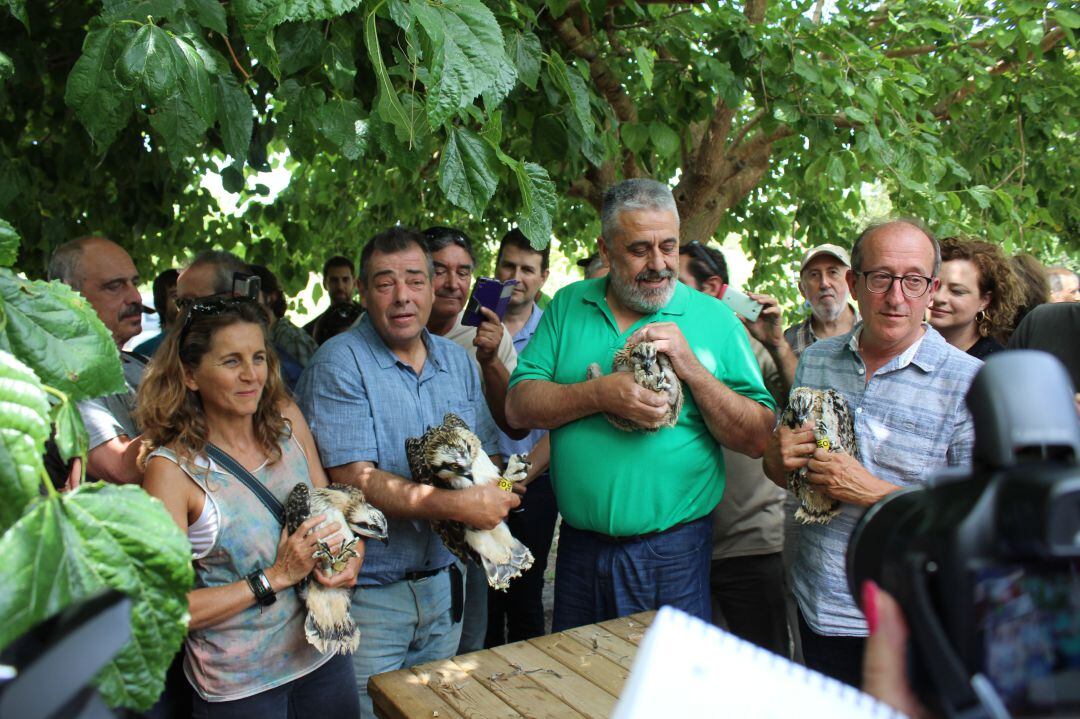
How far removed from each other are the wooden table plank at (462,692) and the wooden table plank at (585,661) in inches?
9.9

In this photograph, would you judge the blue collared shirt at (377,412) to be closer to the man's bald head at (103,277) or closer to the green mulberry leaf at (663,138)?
the man's bald head at (103,277)

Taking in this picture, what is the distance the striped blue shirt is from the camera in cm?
230

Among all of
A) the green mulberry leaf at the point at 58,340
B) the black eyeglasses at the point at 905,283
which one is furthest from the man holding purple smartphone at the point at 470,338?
the green mulberry leaf at the point at 58,340

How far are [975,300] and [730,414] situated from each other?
4.41ft

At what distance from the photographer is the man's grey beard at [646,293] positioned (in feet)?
9.48

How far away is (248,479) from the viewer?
2.42m

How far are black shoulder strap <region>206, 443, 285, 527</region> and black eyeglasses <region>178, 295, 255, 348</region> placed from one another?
0.36 m

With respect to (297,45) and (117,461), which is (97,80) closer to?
(297,45)

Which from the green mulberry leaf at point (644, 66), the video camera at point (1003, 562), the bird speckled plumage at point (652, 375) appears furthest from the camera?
the green mulberry leaf at point (644, 66)

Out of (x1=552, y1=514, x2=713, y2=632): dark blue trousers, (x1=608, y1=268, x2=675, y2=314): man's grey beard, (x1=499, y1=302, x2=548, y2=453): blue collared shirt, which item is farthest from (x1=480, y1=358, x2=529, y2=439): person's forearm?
(x1=608, y1=268, x2=675, y2=314): man's grey beard

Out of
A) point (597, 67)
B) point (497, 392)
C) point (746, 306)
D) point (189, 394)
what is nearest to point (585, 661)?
point (189, 394)

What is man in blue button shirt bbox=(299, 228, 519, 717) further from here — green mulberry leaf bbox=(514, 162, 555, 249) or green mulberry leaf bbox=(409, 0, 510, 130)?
green mulberry leaf bbox=(409, 0, 510, 130)

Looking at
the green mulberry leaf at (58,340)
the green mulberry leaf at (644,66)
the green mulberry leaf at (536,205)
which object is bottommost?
the green mulberry leaf at (58,340)

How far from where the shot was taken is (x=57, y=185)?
195 inches
